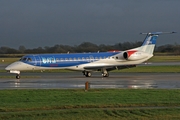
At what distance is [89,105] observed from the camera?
1611cm

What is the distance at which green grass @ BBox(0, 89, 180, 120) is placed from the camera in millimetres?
13883

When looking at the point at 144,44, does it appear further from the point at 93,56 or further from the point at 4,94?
the point at 4,94

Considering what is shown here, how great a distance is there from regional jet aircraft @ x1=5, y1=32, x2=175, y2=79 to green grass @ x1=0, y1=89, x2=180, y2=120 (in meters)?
16.1

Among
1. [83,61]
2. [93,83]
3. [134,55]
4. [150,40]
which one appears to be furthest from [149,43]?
[93,83]

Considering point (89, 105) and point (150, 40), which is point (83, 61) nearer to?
point (150, 40)

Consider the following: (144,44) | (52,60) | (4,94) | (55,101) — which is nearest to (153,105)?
(55,101)

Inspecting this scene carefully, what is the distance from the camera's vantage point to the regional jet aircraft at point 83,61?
36.9 metres

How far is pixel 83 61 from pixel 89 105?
22339mm

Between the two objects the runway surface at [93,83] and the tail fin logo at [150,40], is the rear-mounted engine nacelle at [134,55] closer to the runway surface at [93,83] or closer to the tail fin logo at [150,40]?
the tail fin logo at [150,40]

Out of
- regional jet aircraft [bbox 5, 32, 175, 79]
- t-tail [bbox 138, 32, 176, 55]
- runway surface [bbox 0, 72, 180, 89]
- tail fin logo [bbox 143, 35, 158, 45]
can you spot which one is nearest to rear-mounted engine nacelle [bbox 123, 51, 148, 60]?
regional jet aircraft [bbox 5, 32, 175, 79]

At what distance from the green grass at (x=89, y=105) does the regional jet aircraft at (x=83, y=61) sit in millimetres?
16150

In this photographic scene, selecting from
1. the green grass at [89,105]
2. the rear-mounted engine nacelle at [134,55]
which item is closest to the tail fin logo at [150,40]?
the rear-mounted engine nacelle at [134,55]

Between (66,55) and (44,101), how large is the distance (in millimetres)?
20628

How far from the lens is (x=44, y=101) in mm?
17688
